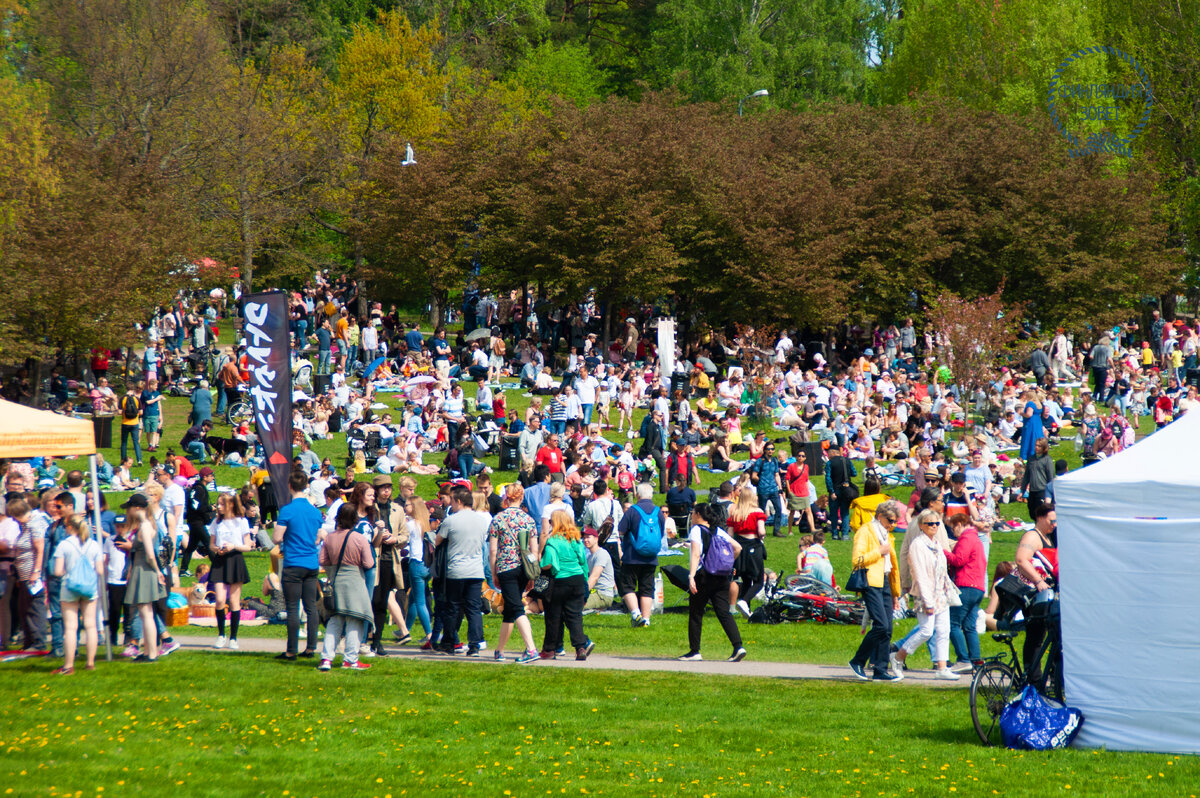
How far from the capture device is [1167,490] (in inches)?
346

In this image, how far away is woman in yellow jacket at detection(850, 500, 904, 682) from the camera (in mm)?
11266

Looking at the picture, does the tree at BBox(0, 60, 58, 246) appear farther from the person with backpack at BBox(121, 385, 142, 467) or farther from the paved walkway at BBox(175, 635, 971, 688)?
the paved walkway at BBox(175, 635, 971, 688)

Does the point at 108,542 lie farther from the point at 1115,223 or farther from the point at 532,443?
the point at 1115,223

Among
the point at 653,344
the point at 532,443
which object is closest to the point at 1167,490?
the point at 532,443

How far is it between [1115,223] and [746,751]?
35640mm

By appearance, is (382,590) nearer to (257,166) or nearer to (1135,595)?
(1135,595)

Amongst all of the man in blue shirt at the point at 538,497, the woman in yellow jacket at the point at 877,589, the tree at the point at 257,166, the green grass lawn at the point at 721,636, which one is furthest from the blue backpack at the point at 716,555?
the tree at the point at 257,166

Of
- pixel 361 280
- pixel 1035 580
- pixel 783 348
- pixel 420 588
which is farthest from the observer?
pixel 361 280

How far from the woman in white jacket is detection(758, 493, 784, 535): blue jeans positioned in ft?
29.6

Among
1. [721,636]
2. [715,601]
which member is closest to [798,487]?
[721,636]

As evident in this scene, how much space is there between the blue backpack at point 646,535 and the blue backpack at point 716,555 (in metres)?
1.57

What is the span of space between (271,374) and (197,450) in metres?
12.1

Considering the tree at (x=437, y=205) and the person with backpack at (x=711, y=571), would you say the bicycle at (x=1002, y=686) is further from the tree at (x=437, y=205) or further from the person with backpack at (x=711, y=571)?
the tree at (x=437, y=205)

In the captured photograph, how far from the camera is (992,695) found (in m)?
9.39
